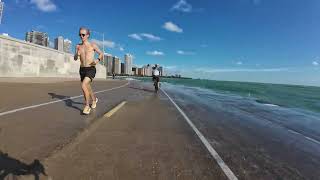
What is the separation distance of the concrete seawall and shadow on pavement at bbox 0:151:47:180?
23052 millimetres

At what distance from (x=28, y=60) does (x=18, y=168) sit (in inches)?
1054

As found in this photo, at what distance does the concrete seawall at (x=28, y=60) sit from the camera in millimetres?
25203

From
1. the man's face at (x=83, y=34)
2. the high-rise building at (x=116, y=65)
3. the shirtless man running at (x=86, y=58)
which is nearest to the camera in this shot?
the man's face at (x=83, y=34)

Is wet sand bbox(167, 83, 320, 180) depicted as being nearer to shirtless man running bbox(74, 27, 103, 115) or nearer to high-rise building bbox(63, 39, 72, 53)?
shirtless man running bbox(74, 27, 103, 115)

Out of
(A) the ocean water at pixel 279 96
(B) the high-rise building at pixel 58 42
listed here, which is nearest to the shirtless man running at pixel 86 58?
(A) the ocean water at pixel 279 96

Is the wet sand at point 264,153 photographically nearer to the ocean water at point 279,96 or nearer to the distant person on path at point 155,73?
the ocean water at point 279,96

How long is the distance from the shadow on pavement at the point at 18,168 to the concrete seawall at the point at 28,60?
75.6ft

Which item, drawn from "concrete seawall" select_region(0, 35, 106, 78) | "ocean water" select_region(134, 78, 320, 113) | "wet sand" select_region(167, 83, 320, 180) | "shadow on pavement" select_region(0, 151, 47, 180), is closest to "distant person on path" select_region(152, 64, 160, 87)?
"ocean water" select_region(134, 78, 320, 113)

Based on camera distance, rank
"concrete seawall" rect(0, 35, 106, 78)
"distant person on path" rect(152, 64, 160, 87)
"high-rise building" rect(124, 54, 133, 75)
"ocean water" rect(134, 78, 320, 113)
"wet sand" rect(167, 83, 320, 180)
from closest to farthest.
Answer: "wet sand" rect(167, 83, 320, 180), "ocean water" rect(134, 78, 320, 113), "concrete seawall" rect(0, 35, 106, 78), "distant person on path" rect(152, 64, 160, 87), "high-rise building" rect(124, 54, 133, 75)

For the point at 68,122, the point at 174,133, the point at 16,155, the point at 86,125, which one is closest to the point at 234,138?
the point at 174,133

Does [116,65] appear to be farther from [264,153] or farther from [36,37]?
[264,153]

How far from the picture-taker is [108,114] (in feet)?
29.7

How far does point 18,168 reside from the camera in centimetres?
379

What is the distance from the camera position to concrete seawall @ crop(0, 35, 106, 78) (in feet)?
82.7
